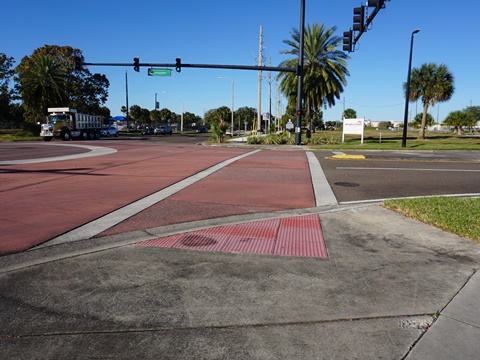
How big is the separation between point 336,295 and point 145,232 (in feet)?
9.83

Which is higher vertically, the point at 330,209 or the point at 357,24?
the point at 357,24

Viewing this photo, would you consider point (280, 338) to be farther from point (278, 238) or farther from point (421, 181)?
point (421, 181)

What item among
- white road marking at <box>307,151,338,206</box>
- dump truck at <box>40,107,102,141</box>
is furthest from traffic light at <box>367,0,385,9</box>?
dump truck at <box>40,107,102,141</box>

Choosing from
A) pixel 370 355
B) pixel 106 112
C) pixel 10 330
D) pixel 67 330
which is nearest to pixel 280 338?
pixel 370 355

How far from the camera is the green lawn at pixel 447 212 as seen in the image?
219 inches

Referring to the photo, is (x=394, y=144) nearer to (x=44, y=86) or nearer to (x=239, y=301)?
(x=239, y=301)

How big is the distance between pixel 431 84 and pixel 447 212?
45.5 metres

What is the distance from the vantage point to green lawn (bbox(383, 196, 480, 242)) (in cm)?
557

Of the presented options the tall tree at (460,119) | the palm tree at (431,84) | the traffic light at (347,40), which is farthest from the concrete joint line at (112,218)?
the tall tree at (460,119)

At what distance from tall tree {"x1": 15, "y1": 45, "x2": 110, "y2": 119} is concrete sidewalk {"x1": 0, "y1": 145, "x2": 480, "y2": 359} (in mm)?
62234

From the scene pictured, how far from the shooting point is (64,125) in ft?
128

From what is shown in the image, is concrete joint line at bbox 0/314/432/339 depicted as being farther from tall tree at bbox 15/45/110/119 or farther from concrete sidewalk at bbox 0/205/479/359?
tall tree at bbox 15/45/110/119

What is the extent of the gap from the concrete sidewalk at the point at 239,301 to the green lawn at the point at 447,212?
16.8 inches

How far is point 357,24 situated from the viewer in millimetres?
14836
